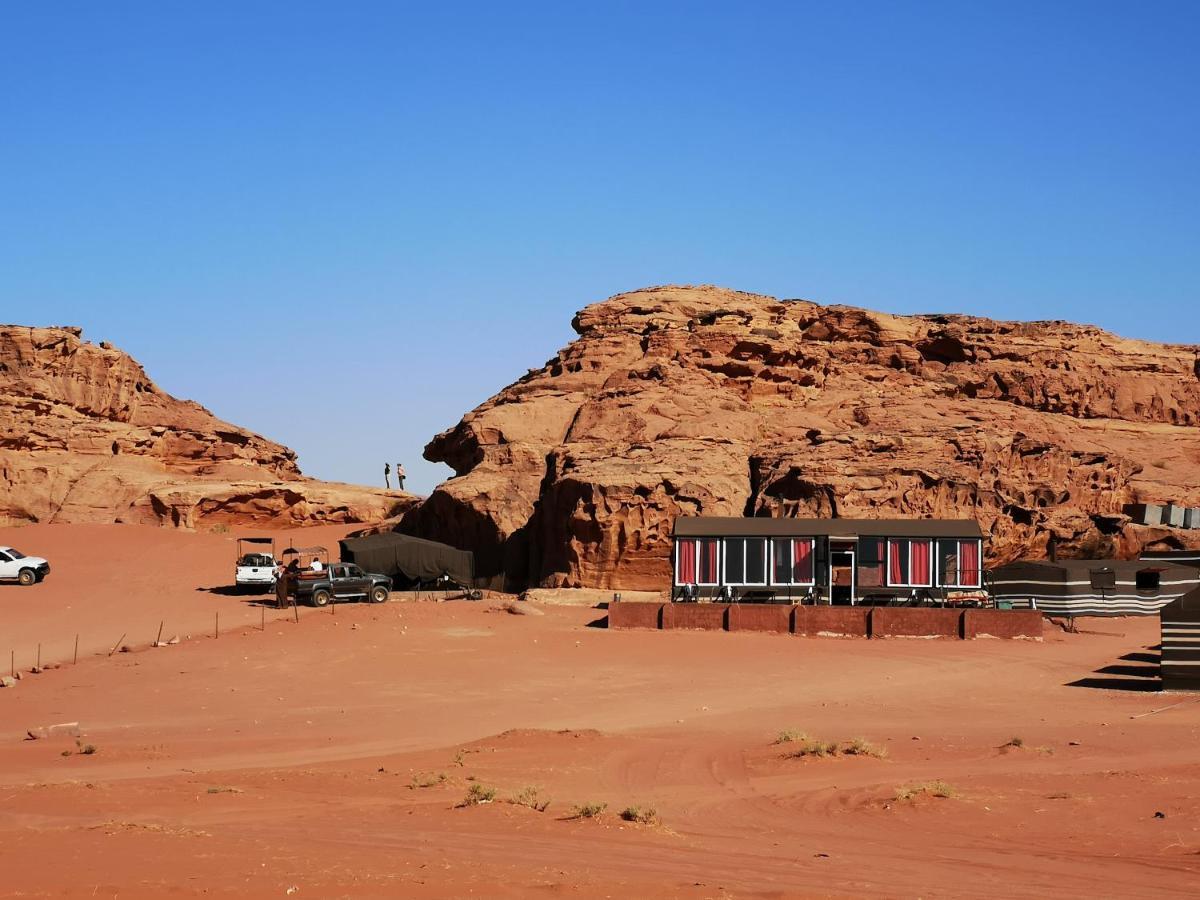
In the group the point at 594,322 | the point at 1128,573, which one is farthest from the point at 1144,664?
the point at 594,322

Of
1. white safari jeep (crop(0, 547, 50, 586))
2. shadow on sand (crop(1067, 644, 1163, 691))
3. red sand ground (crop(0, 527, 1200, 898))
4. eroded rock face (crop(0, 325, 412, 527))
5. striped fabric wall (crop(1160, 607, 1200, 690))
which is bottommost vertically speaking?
red sand ground (crop(0, 527, 1200, 898))

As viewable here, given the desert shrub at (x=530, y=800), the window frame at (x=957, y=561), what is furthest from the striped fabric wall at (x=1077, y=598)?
the desert shrub at (x=530, y=800)

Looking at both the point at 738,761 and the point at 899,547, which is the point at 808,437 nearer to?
the point at 899,547

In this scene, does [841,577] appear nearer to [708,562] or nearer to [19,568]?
[708,562]

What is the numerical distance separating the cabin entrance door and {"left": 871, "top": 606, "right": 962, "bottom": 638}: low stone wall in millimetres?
3803

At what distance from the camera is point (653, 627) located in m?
31.5

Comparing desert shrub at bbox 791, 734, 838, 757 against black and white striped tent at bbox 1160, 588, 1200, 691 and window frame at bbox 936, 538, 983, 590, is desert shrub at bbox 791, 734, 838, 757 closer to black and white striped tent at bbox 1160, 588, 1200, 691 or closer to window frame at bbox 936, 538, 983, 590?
black and white striped tent at bbox 1160, 588, 1200, 691

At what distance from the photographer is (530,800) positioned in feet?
44.4

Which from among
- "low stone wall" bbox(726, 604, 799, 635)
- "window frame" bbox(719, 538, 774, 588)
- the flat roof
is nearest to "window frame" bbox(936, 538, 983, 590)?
the flat roof

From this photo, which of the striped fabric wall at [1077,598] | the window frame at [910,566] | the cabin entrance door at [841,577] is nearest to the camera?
the cabin entrance door at [841,577]

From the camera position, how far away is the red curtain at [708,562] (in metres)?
35.2

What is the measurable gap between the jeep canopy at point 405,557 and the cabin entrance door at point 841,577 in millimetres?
11765

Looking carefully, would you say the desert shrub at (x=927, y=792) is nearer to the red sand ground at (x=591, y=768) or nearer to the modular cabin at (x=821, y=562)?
the red sand ground at (x=591, y=768)

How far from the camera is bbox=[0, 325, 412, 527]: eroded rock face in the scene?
50719 millimetres
